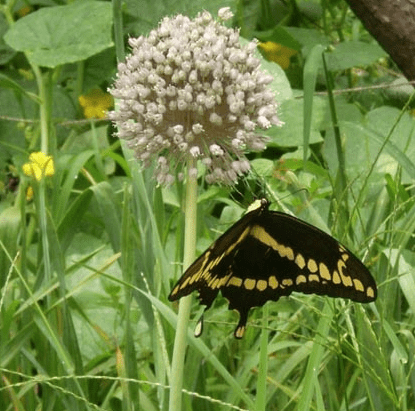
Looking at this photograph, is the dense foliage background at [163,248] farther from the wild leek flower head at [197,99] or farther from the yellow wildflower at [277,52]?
the wild leek flower head at [197,99]

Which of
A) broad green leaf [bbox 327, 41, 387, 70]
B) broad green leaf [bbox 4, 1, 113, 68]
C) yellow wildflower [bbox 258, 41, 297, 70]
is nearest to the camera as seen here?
broad green leaf [bbox 4, 1, 113, 68]

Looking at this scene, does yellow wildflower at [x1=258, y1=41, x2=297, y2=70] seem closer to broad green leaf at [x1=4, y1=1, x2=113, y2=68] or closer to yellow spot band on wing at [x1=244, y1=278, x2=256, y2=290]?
broad green leaf at [x1=4, y1=1, x2=113, y2=68]

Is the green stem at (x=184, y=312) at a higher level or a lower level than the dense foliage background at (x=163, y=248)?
higher

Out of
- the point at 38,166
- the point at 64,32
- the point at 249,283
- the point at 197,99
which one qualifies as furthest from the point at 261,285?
the point at 64,32

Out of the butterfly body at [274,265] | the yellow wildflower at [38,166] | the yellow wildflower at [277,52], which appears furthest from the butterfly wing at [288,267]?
the yellow wildflower at [277,52]

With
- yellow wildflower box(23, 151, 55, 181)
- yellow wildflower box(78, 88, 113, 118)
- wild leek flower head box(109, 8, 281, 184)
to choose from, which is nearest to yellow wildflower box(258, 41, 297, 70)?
yellow wildflower box(78, 88, 113, 118)

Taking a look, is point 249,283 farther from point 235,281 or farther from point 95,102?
point 95,102

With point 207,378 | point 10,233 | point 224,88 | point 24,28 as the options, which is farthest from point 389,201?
point 24,28
